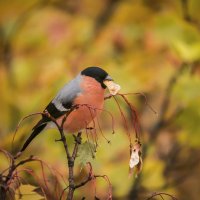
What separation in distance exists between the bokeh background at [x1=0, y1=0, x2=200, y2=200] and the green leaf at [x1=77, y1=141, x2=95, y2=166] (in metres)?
0.77

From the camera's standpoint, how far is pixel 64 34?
4.45 m

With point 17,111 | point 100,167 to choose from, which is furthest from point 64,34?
point 100,167

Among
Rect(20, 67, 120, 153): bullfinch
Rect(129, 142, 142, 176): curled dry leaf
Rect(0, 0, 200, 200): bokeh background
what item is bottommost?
Rect(129, 142, 142, 176): curled dry leaf

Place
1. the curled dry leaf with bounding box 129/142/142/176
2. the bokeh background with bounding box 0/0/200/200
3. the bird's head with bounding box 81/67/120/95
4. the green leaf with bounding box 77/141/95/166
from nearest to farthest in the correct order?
1. the curled dry leaf with bounding box 129/142/142/176
2. the green leaf with bounding box 77/141/95/166
3. the bird's head with bounding box 81/67/120/95
4. the bokeh background with bounding box 0/0/200/200

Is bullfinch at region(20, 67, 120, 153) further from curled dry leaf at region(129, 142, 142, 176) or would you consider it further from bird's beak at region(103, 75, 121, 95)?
curled dry leaf at region(129, 142, 142, 176)

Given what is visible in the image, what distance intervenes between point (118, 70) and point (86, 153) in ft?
5.96

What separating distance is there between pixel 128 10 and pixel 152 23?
19 centimetres

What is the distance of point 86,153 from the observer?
6.03 ft

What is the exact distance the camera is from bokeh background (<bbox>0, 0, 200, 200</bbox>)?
131 inches

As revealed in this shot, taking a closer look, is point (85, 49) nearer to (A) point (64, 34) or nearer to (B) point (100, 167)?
(A) point (64, 34)

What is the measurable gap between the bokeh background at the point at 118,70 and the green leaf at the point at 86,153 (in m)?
0.77

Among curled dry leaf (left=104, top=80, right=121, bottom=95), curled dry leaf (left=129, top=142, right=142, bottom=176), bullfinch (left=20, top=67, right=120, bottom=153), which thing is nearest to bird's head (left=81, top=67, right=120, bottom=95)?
bullfinch (left=20, top=67, right=120, bottom=153)

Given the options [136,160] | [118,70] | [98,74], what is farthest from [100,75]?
[118,70]

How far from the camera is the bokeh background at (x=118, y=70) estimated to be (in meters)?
3.34
